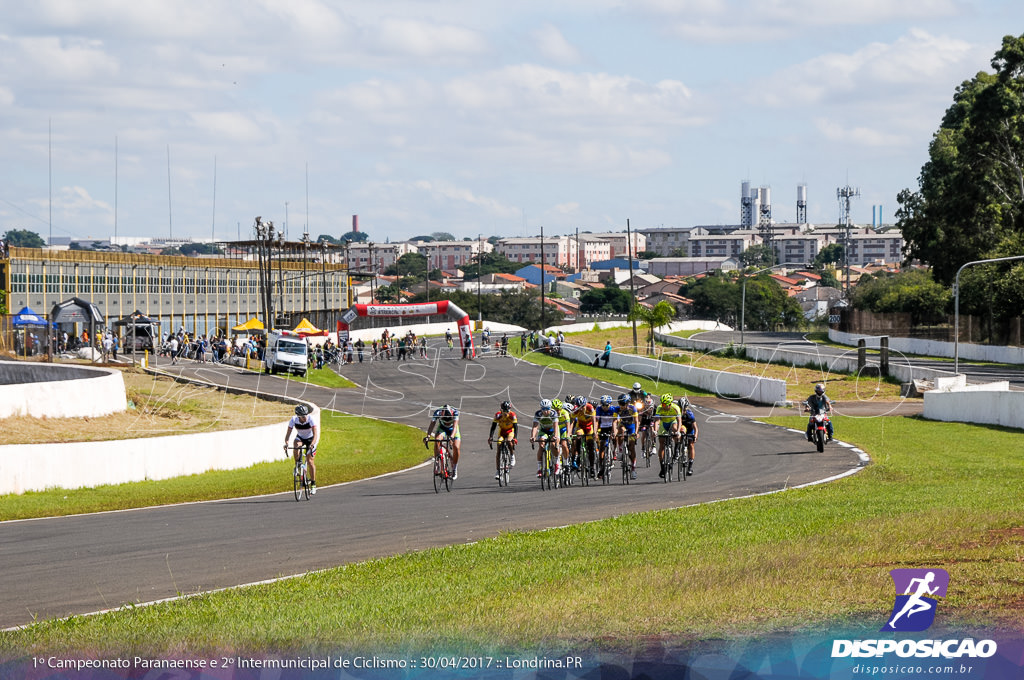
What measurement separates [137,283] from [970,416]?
95.3m

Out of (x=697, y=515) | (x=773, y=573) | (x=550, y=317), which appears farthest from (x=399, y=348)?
(x=550, y=317)

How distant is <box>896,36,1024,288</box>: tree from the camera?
6931cm

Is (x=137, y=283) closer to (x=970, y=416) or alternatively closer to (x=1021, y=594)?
(x=970, y=416)

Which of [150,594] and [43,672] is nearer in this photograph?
[43,672]

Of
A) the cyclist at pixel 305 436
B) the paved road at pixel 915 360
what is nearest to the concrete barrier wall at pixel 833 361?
the paved road at pixel 915 360

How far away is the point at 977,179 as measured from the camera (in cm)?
7475

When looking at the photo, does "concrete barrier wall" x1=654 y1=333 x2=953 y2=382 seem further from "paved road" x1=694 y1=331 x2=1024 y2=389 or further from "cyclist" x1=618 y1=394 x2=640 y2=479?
"cyclist" x1=618 y1=394 x2=640 y2=479

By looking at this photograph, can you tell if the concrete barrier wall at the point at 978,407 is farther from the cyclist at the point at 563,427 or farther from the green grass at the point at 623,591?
the green grass at the point at 623,591

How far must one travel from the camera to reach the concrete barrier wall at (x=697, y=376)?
47438 mm

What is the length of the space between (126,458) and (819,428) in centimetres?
1633

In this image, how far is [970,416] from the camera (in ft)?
121

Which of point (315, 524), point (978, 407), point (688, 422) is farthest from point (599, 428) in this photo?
point (978, 407)

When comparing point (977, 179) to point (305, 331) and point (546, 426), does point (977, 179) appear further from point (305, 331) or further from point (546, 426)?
point (546, 426)

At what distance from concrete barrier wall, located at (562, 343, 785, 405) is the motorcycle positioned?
1750 centimetres
